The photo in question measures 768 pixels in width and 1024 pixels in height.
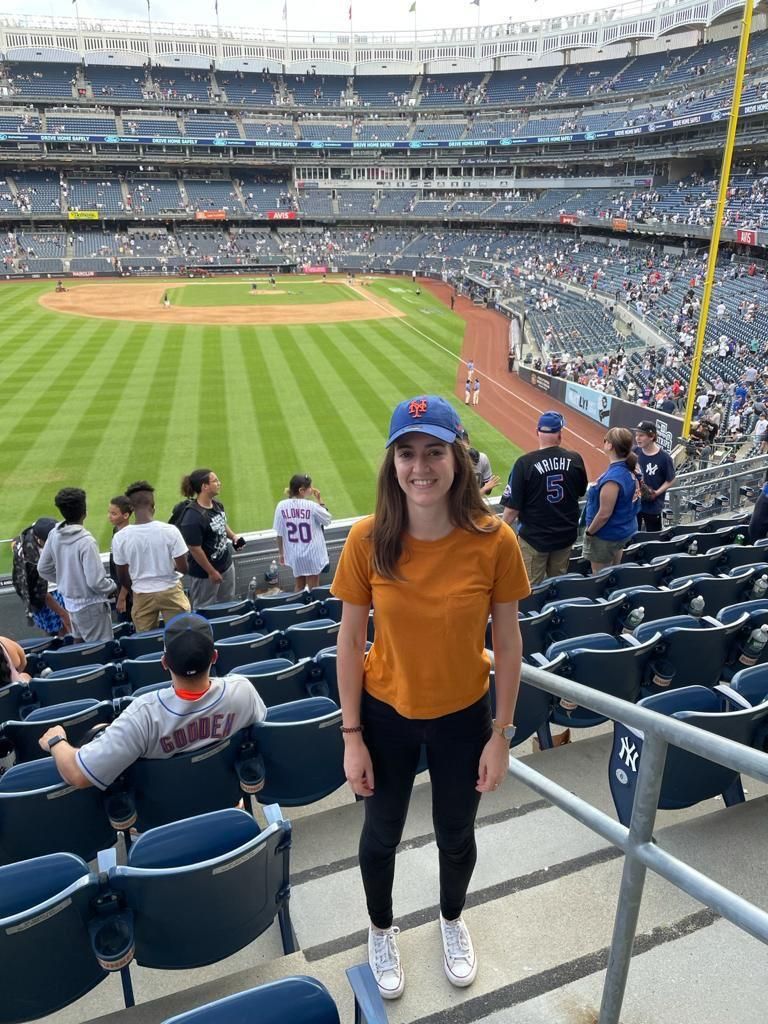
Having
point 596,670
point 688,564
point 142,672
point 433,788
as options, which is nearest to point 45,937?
point 433,788

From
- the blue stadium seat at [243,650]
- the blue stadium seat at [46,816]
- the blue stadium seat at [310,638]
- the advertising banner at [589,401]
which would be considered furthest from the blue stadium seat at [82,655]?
the advertising banner at [589,401]

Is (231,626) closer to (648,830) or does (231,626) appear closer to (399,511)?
(399,511)

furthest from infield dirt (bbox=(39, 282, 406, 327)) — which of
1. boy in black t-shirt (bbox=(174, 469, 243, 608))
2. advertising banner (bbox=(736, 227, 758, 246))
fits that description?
boy in black t-shirt (bbox=(174, 469, 243, 608))

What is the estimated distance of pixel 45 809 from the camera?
3055 mm

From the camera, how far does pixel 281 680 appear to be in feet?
14.5

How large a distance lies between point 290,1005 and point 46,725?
9.13 ft

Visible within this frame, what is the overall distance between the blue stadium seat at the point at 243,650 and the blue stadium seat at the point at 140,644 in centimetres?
100

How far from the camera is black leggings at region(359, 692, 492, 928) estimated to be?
2.36 meters

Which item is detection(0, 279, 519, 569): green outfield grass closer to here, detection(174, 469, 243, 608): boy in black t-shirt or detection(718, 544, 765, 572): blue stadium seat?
detection(174, 469, 243, 608): boy in black t-shirt

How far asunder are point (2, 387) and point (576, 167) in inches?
2123

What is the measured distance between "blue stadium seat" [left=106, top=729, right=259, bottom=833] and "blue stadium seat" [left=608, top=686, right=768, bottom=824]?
5.66ft

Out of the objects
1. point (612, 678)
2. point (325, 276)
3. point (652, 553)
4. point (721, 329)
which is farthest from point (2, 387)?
point (325, 276)

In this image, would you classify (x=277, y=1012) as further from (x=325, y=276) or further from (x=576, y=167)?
(x=576, y=167)

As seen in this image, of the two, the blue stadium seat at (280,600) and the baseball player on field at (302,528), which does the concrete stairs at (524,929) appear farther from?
the baseball player on field at (302,528)
